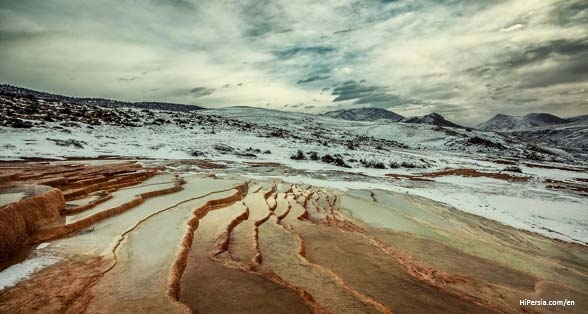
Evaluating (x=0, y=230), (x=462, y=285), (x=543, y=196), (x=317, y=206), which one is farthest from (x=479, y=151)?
(x=0, y=230)

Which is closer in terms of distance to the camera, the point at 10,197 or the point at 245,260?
the point at 245,260

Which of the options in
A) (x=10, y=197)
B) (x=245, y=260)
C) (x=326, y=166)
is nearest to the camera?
(x=245, y=260)

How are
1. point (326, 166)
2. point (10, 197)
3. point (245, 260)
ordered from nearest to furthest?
point (245, 260) < point (10, 197) < point (326, 166)

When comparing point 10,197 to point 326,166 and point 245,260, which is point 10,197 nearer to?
point 245,260

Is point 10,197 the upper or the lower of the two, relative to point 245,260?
upper

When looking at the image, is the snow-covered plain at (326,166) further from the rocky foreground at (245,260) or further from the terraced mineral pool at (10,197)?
the terraced mineral pool at (10,197)

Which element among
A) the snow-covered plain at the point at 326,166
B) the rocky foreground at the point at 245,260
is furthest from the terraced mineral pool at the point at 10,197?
the snow-covered plain at the point at 326,166

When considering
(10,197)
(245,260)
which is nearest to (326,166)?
(245,260)

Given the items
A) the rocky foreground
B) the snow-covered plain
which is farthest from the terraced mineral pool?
the snow-covered plain
